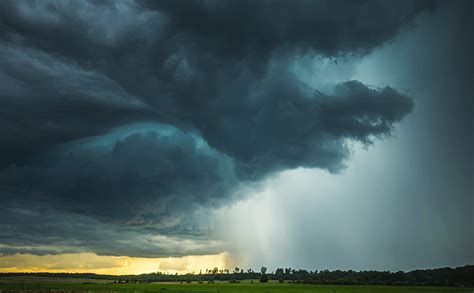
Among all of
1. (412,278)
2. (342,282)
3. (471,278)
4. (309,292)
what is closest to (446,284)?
(471,278)

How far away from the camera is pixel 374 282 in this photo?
191 meters

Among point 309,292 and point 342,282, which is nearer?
point 309,292

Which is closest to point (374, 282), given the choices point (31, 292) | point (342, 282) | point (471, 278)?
point (342, 282)

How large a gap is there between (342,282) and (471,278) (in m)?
49.4

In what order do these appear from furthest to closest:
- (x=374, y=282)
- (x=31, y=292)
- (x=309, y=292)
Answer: (x=374, y=282), (x=309, y=292), (x=31, y=292)

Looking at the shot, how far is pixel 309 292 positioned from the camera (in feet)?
343

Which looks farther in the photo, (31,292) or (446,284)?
(446,284)

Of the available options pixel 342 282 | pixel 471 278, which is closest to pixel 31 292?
pixel 342 282

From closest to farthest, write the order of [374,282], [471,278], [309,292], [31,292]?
1. [31,292]
2. [309,292]
3. [471,278]
4. [374,282]

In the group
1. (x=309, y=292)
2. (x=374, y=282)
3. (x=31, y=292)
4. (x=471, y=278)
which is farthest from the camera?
(x=374, y=282)

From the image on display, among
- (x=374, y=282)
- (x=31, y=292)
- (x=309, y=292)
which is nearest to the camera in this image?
(x=31, y=292)

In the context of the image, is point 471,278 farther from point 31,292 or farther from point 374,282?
point 31,292

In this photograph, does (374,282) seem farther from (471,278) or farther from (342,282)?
(471,278)

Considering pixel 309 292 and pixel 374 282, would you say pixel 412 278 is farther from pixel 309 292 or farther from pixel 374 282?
pixel 309 292
